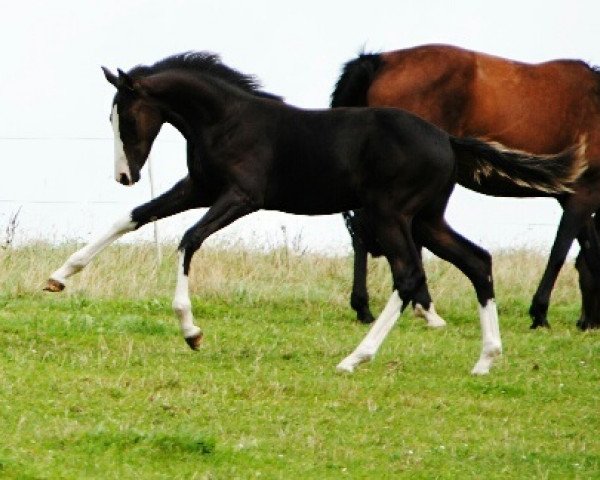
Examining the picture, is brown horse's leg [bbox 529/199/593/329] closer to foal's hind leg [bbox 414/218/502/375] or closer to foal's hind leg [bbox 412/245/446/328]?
foal's hind leg [bbox 412/245/446/328]

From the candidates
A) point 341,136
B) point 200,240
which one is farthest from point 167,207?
point 341,136

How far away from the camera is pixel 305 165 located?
1071 centimetres

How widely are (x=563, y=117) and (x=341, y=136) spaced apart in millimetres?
4269

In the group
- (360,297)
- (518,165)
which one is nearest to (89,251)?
(518,165)

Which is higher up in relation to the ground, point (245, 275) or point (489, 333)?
point (489, 333)

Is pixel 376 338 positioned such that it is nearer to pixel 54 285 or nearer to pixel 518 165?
pixel 518 165

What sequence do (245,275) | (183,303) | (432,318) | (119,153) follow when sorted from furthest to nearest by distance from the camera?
(245,275), (432,318), (119,153), (183,303)

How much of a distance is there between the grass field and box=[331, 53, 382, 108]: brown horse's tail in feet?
6.20

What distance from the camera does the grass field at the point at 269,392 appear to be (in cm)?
766

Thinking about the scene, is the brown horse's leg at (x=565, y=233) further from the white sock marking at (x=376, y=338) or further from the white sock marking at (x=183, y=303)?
the white sock marking at (x=183, y=303)

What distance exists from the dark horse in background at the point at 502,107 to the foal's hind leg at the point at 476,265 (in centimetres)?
283

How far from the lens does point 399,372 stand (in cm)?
1055

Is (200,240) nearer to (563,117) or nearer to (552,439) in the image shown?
(552,439)

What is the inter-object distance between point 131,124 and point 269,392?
225cm
